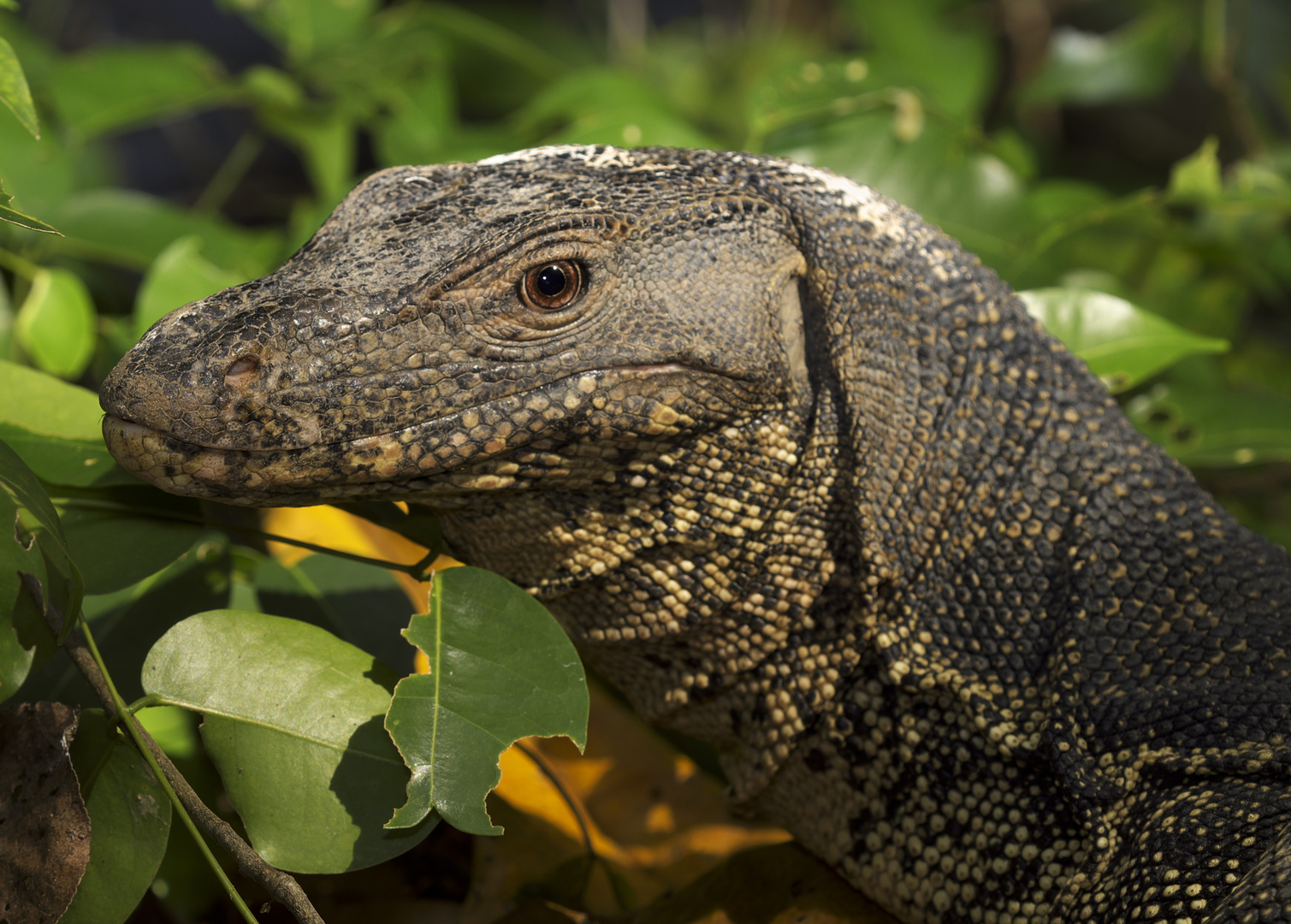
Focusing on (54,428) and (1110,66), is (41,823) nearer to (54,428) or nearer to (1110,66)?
(54,428)

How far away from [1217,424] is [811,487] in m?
1.80

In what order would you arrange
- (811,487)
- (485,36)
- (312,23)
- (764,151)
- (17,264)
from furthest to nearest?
(485,36) < (312,23) < (764,151) < (17,264) < (811,487)

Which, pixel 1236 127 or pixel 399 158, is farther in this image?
pixel 1236 127

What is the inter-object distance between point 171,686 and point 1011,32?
678cm

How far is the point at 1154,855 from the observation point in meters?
1.98

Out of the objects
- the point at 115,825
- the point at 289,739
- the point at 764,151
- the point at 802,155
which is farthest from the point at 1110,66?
the point at 115,825

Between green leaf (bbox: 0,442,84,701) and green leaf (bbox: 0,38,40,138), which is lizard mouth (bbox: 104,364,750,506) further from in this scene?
green leaf (bbox: 0,38,40,138)

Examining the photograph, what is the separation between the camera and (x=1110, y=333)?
10.2ft

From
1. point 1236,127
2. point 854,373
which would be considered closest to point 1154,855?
point 854,373

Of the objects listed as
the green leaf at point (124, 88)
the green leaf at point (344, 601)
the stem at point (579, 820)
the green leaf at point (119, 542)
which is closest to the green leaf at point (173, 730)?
the green leaf at point (344, 601)

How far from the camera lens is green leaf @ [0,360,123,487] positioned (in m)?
2.27

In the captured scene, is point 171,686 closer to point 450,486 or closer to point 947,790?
point 450,486

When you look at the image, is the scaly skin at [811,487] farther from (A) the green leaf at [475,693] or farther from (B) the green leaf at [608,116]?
(B) the green leaf at [608,116]

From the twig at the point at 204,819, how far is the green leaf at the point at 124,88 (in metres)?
2.72
